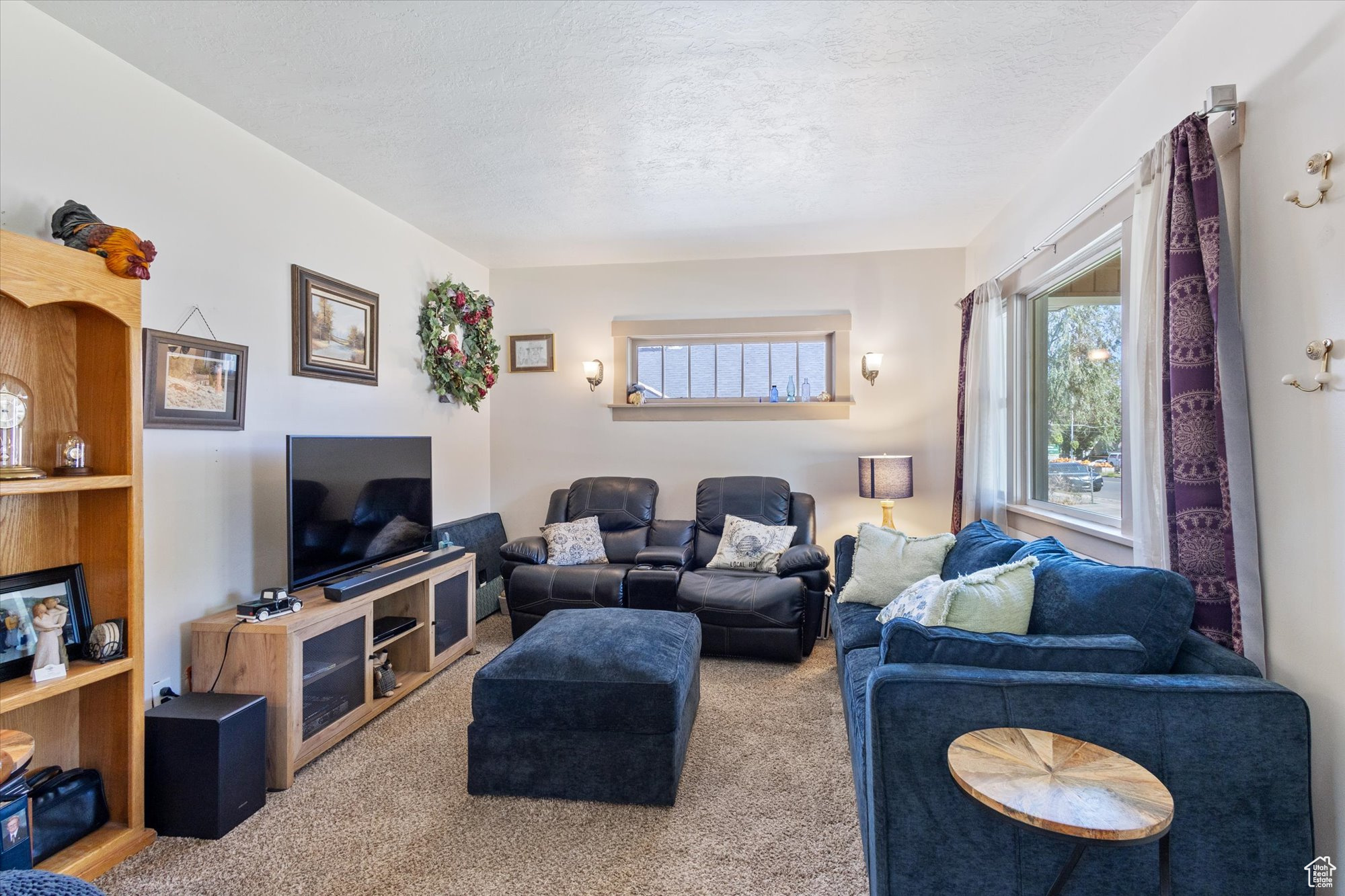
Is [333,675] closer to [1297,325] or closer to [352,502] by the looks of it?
[352,502]

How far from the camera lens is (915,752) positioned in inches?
55.6

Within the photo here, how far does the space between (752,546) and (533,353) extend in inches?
93.3

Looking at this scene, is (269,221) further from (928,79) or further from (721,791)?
(721,791)

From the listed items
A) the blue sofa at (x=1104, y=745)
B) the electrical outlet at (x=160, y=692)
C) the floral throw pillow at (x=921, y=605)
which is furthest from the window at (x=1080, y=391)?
the electrical outlet at (x=160, y=692)

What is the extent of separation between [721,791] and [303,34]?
117 inches

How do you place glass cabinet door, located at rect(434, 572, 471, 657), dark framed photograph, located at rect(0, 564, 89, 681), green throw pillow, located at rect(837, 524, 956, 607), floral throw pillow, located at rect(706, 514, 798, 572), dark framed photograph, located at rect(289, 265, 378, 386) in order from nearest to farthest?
dark framed photograph, located at rect(0, 564, 89, 681) < green throw pillow, located at rect(837, 524, 956, 607) < dark framed photograph, located at rect(289, 265, 378, 386) < glass cabinet door, located at rect(434, 572, 471, 657) < floral throw pillow, located at rect(706, 514, 798, 572)

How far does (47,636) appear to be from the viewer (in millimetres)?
1779

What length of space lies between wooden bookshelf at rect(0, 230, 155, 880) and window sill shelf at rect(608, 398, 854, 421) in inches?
124

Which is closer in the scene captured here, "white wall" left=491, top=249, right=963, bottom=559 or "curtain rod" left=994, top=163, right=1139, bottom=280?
"curtain rod" left=994, top=163, right=1139, bottom=280

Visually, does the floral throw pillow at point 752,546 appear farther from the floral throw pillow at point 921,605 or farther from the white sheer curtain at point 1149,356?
the white sheer curtain at point 1149,356

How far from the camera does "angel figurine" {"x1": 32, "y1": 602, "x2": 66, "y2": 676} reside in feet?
5.79

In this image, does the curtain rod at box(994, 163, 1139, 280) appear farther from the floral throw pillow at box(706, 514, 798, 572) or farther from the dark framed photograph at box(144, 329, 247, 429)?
the dark framed photograph at box(144, 329, 247, 429)

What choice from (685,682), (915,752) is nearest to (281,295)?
(685,682)

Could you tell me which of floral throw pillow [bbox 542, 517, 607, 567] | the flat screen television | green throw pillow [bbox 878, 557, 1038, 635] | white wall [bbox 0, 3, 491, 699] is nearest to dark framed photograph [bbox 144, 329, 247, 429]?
white wall [bbox 0, 3, 491, 699]
